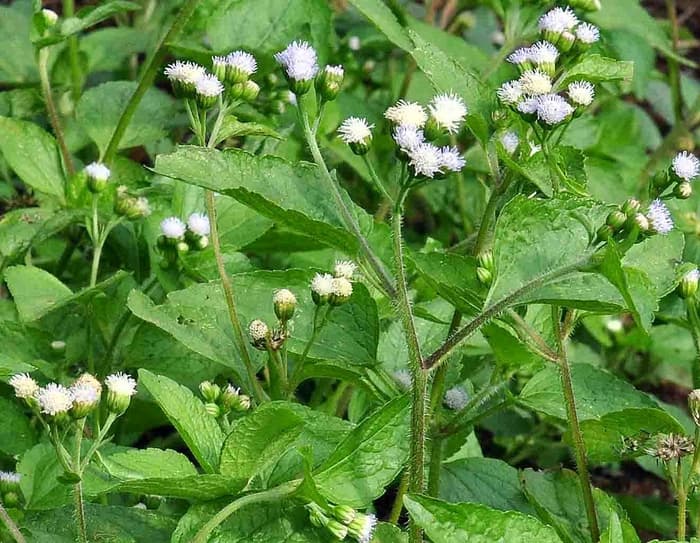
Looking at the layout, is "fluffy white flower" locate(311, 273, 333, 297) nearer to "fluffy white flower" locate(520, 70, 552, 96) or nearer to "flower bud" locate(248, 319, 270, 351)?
"flower bud" locate(248, 319, 270, 351)

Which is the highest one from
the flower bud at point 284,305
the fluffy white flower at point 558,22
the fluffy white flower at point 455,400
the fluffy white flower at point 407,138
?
the fluffy white flower at point 558,22

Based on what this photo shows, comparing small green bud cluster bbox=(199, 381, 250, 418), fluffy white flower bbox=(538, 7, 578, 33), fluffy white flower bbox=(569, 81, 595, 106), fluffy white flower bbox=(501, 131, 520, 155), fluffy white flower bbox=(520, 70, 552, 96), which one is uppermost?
fluffy white flower bbox=(538, 7, 578, 33)

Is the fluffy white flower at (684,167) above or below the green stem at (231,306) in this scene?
above

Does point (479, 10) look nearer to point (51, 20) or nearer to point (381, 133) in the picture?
point (381, 133)

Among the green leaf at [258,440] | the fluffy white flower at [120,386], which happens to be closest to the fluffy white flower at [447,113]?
the green leaf at [258,440]

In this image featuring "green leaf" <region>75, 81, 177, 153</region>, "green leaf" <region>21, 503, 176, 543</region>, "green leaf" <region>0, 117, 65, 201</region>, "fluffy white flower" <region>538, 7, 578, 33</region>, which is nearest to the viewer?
"green leaf" <region>21, 503, 176, 543</region>

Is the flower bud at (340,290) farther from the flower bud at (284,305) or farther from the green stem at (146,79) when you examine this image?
the green stem at (146,79)

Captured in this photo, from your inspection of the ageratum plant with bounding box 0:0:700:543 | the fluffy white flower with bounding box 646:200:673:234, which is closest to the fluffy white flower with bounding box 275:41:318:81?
the ageratum plant with bounding box 0:0:700:543
